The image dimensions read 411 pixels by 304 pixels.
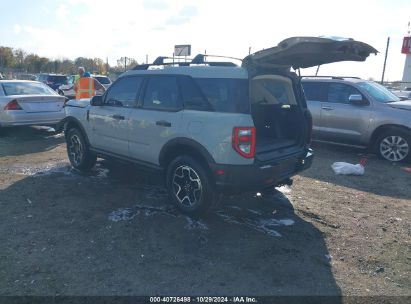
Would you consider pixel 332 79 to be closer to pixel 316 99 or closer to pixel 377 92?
pixel 316 99

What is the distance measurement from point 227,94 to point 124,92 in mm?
2056

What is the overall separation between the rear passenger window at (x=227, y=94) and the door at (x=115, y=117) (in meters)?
1.44

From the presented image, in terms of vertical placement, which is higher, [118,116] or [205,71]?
[205,71]

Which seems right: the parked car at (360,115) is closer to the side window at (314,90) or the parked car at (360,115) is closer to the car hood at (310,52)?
the side window at (314,90)

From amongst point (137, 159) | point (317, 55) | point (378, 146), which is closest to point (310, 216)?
point (317, 55)

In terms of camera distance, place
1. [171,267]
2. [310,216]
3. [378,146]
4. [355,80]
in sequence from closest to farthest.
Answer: [171,267], [310,216], [378,146], [355,80]

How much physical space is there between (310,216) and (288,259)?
1.30m

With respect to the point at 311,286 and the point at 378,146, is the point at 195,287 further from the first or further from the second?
the point at 378,146

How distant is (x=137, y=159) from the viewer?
5.21 metres

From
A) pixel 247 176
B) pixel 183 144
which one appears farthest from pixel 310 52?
pixel 183 144

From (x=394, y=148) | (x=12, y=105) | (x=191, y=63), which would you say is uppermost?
(x=191, y=63)

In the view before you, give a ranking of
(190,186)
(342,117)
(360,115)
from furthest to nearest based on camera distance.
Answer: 1. (342,117)
2. (360,115)
3. (190,186)

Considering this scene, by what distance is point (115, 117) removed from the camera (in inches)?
214

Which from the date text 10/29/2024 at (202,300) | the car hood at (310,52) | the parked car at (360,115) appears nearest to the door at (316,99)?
the parked car at (360,115)
